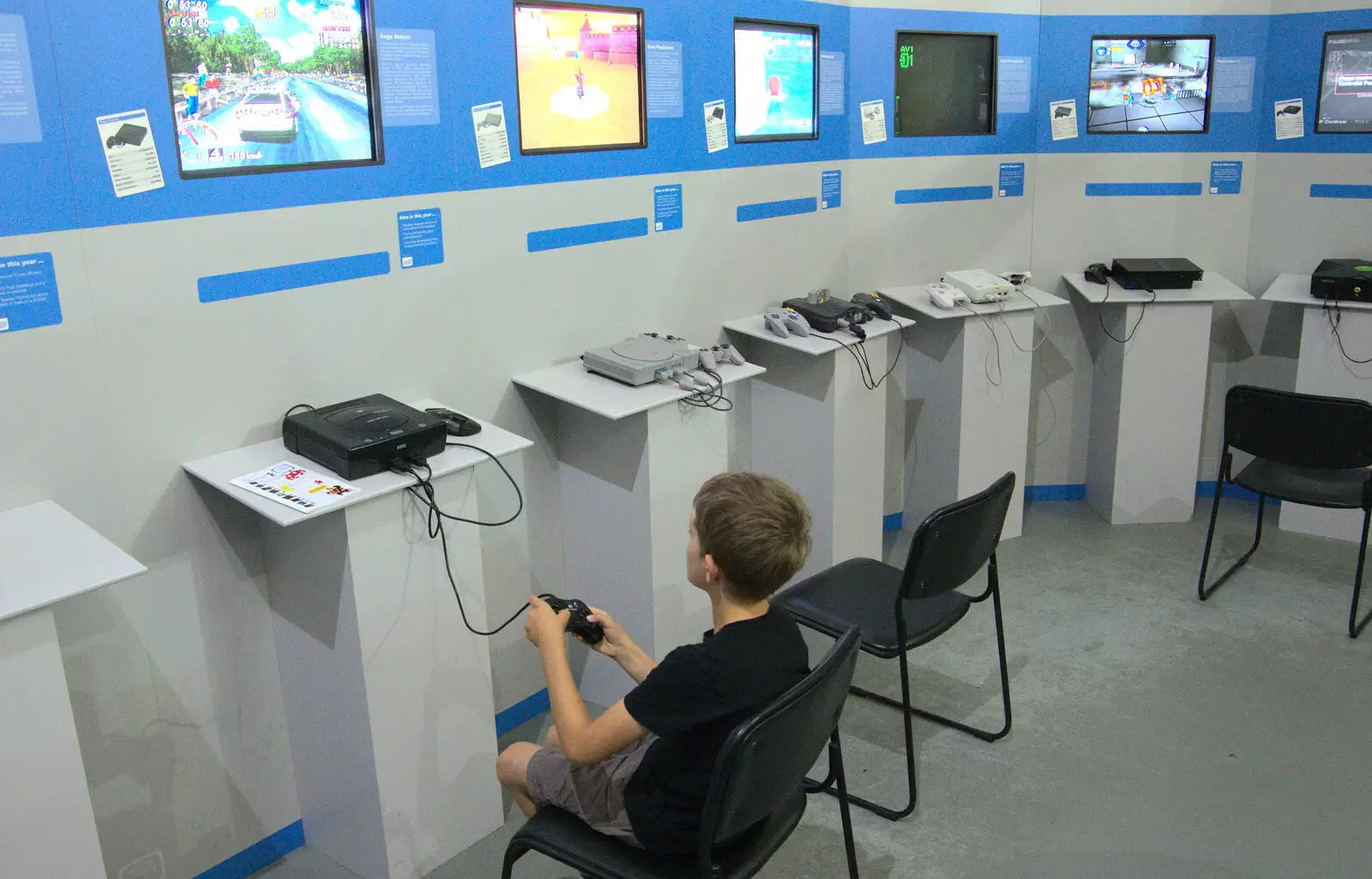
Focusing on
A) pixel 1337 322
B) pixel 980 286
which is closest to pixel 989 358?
pixel 980 286

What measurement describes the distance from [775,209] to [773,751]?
2584 millimetres

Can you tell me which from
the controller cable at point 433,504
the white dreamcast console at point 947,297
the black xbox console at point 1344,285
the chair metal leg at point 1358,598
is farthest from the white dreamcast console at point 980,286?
the controller cable at point 433,504

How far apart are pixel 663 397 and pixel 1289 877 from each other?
194 cm

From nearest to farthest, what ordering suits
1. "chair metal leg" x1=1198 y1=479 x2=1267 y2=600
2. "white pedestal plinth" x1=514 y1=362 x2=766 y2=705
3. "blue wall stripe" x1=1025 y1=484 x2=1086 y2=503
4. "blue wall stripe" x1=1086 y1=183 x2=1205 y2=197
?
"white pedestal plinth" x1=514 y1=362 x2=766 y2=705 → "chair metal leg" x1=1198 y1=479 x2=1267 y2=600 → "blue wall stripe" x1=1086 y1=183 x2=1205 y2=197 → "blue wall stripe" x1=1025 y1=484 x2=1086 y2=503

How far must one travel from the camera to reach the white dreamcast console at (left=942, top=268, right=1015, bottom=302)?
4.41 m

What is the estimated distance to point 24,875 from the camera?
1.97 meters

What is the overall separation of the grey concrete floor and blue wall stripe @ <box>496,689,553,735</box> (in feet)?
0.17

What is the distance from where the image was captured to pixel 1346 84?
15.1 ft

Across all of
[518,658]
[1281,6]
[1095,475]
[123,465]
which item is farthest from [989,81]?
[123,465]

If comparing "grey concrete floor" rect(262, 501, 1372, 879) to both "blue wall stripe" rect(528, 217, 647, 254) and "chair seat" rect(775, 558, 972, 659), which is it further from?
"blue wall stripe" rect(528, 217, 647, 254)

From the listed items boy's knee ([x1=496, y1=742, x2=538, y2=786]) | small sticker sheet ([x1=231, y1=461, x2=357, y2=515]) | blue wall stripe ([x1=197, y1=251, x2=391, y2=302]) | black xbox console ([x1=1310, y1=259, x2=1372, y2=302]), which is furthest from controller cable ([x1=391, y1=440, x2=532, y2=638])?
Answer: black xbox console ([x1=1310, y1=259, x2=1372, y2=302])

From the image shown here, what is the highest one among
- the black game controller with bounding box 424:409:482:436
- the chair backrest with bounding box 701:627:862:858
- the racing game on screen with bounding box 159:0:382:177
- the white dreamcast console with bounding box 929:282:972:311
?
the racing game on screen with bounding box 159:0:382:177

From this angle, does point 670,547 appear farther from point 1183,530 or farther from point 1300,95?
point 1300,95

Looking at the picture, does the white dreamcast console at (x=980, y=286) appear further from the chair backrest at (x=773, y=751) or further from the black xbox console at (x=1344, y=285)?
the chair backrest at (x=773, y=751)
